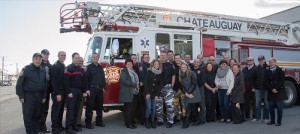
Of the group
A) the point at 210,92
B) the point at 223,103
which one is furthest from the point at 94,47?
the point at 223,103

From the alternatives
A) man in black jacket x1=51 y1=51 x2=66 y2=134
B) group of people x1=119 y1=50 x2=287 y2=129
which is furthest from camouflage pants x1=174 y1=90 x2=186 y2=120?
man in black jacket x1=51 y1=51 x2=66 y2=134

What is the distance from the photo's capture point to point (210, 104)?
7.58 metres

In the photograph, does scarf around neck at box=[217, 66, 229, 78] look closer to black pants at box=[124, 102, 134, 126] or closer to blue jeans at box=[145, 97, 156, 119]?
blue jeans at box=[145, 97, 156, 119]

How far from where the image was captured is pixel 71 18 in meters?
8.48

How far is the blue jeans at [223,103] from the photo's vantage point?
7539 millimetres

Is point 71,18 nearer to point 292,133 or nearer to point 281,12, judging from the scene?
point 292,133

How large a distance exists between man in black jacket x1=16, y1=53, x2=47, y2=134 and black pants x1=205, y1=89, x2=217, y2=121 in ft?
13.7

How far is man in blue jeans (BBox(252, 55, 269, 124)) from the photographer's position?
7.37 meters

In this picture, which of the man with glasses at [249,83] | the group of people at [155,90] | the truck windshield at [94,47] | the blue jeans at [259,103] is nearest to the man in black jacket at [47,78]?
the group of people at [155,90]

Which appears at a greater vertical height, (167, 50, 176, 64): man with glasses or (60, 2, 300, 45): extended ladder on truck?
(60, 2, 300, 45): extended ladder on truck

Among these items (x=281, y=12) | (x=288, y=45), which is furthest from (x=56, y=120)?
(x=281, y=12)

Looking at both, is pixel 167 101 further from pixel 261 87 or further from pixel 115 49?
pixel 261 87

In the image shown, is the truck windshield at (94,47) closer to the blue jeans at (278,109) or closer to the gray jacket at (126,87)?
the gray jacket at (126,87)

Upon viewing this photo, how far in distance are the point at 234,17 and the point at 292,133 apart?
5.09m
